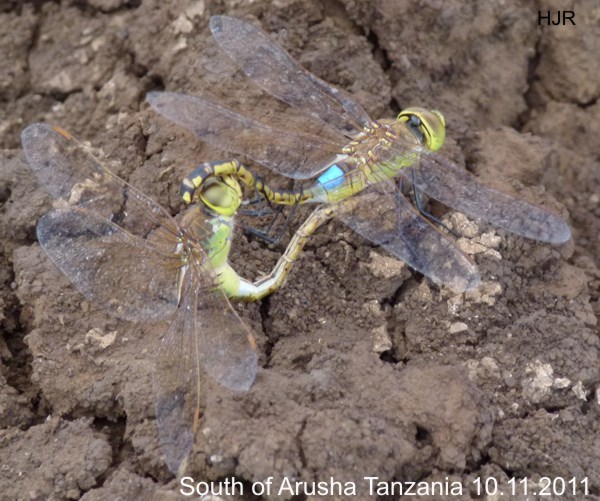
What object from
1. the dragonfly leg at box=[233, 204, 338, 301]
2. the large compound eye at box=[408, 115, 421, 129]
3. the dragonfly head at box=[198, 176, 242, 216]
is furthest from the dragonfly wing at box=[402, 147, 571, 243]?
the dragonfly head at box=[198, 176, 242, 216]

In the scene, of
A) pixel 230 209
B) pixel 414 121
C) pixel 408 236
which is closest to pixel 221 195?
pixel 230 209

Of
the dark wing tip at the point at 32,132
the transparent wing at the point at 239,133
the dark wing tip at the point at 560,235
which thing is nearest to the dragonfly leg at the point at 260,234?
the transparent wing at the point at 239,133

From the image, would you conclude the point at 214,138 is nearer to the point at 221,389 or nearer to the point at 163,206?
the point at 163,206

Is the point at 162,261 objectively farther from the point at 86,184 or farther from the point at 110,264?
the point at 86,184

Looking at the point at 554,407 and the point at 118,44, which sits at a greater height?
the point at 118,44

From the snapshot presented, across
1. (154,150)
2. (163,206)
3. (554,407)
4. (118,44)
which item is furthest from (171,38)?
(554,407)

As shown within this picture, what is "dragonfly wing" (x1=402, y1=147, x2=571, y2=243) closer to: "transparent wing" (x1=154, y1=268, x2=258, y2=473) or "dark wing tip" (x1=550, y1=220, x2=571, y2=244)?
"dark wing tip" (x1=550, y1=220, x2=571, y2=244)

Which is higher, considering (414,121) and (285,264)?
(414,121)

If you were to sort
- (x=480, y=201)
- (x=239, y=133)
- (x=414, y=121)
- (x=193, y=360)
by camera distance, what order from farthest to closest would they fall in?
(x=414, y=121) < (x=239, y=133) < (x=480, y=201) < (x=193, y=360)
